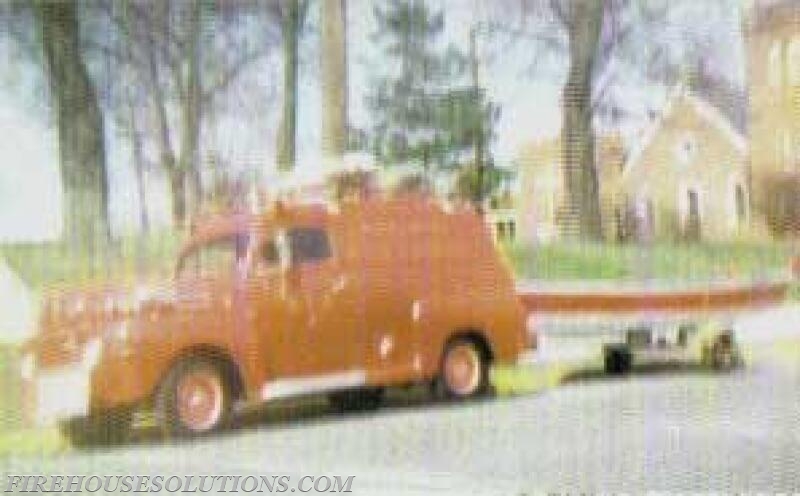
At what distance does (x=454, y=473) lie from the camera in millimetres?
2811

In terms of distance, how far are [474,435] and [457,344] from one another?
0.63 feet

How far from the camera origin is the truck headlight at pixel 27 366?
258 centimetres

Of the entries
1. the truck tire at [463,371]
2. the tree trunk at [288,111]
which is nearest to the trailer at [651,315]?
the truck tire at [463,371]

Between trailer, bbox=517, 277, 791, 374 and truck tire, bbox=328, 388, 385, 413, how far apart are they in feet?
1.20

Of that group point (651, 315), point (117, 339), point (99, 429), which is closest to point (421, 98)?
point (651, 315)

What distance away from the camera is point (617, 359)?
295 cm

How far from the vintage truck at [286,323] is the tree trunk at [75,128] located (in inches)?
5.5

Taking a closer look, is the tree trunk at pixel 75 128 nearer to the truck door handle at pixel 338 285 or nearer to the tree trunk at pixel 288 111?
the tree trunk at pixel 288 111

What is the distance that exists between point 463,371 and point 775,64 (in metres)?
0.98

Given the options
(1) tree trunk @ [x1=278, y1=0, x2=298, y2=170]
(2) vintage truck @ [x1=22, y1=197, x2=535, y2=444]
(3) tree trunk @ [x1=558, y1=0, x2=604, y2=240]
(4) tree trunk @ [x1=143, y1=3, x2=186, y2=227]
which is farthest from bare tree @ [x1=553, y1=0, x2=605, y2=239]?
(4) tree trunk @ [x1=143, y1=3, x2=186, y2=227]

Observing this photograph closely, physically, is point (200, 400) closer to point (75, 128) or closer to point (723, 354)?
point (75, 128)

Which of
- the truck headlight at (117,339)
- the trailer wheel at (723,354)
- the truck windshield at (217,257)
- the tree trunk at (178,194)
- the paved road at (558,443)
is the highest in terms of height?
the tree trunk at (178,194)

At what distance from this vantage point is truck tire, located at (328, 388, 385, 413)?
2.77 metres

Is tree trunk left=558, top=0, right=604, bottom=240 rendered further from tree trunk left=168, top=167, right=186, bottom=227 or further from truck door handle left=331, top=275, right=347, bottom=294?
tree trunk left=168, top=167, right=186, bottom=227
